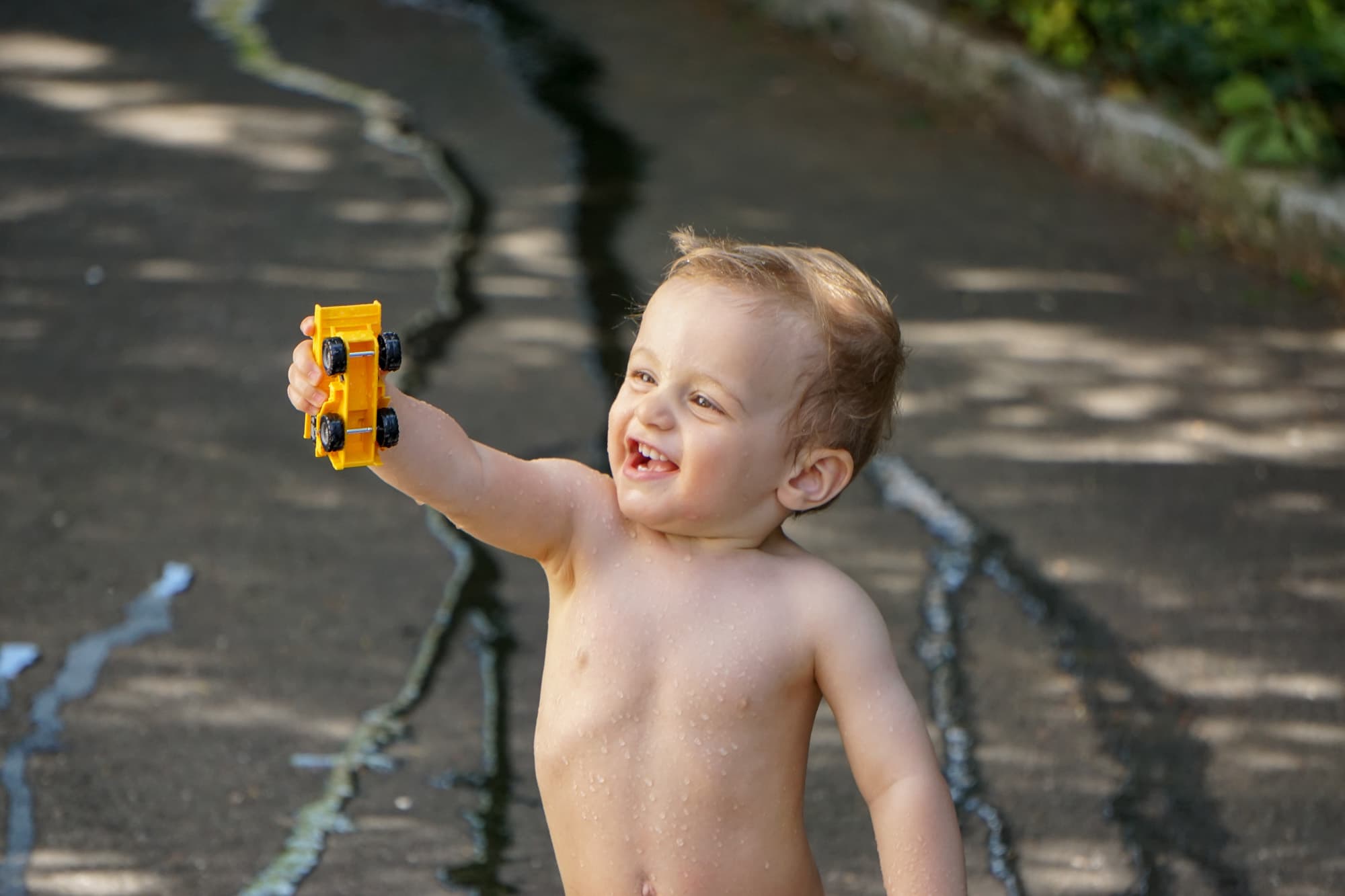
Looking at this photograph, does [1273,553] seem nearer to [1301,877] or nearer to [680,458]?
[1301,877]

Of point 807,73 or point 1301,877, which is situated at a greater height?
point 807,73

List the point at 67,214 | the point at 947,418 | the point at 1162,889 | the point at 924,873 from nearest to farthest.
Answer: the point at 924,873 → the point at 1162,889 → the point at 947,418 → the point at 67,214

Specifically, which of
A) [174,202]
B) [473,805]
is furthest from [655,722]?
[174,202]

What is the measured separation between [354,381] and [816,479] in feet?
1.95

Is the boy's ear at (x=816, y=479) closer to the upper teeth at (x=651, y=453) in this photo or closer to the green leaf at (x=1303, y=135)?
the upper teeth at (x=651, y=453)

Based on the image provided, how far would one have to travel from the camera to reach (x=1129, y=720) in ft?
10.1

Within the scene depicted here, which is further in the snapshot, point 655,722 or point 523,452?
point 523,452

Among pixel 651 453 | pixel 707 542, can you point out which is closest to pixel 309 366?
pixel 651 453

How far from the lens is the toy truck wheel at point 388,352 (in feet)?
5.34

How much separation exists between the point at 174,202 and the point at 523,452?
79.0 inches

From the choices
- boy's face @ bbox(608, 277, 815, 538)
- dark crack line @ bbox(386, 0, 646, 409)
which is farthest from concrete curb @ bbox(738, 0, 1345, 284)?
boy's face @ bbox(608, 277, 815, 538)

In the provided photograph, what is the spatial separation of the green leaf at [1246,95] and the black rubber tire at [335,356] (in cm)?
436

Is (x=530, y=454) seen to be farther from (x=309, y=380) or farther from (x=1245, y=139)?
(x=1245, y=139)

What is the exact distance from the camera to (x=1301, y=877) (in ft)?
8.83
